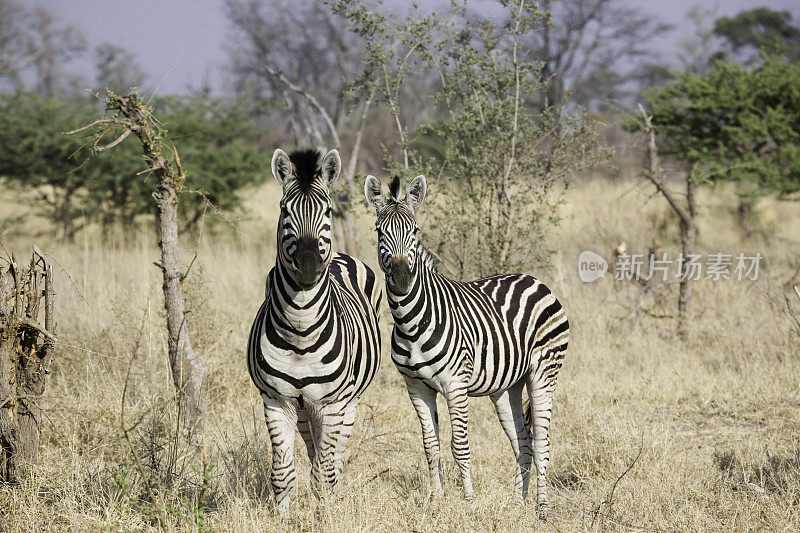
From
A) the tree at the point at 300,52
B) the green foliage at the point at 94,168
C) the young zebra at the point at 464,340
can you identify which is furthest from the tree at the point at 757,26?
the young zebra at the point at 464,340

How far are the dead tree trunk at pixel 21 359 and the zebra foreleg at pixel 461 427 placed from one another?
88.2 inches

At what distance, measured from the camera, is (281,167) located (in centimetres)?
346

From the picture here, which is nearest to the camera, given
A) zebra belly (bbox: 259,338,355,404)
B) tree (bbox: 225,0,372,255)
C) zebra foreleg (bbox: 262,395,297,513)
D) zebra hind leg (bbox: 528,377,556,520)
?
zebra belly (bbox: 259,338,355,404)

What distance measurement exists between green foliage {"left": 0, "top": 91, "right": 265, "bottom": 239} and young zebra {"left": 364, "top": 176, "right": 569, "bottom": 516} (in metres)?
9.70

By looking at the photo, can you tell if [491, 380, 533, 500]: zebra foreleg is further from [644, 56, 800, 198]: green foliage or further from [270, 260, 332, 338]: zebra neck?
[644, 56, 800, 198]: green foliage

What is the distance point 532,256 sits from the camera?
7.10 m

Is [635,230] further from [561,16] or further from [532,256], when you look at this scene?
[561,16]

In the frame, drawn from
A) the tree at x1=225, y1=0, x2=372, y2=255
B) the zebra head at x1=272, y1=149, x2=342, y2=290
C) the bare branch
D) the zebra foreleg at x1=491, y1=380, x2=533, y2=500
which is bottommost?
the zebra foreleg at x1=491, y1=380, x2=533, y2=500

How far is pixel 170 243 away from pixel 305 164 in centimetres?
175

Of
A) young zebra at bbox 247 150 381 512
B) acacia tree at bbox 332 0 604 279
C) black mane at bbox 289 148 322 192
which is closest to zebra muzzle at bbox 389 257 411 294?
young zebra at bbox 247 150 381 512

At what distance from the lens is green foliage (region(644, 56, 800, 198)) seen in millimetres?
11953

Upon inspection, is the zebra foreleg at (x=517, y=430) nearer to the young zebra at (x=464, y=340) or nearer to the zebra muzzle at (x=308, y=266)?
the young zebra at (x=464, y=340)

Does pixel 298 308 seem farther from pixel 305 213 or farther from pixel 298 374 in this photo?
pixel 305 213

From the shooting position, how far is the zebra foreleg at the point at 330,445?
357 cm
